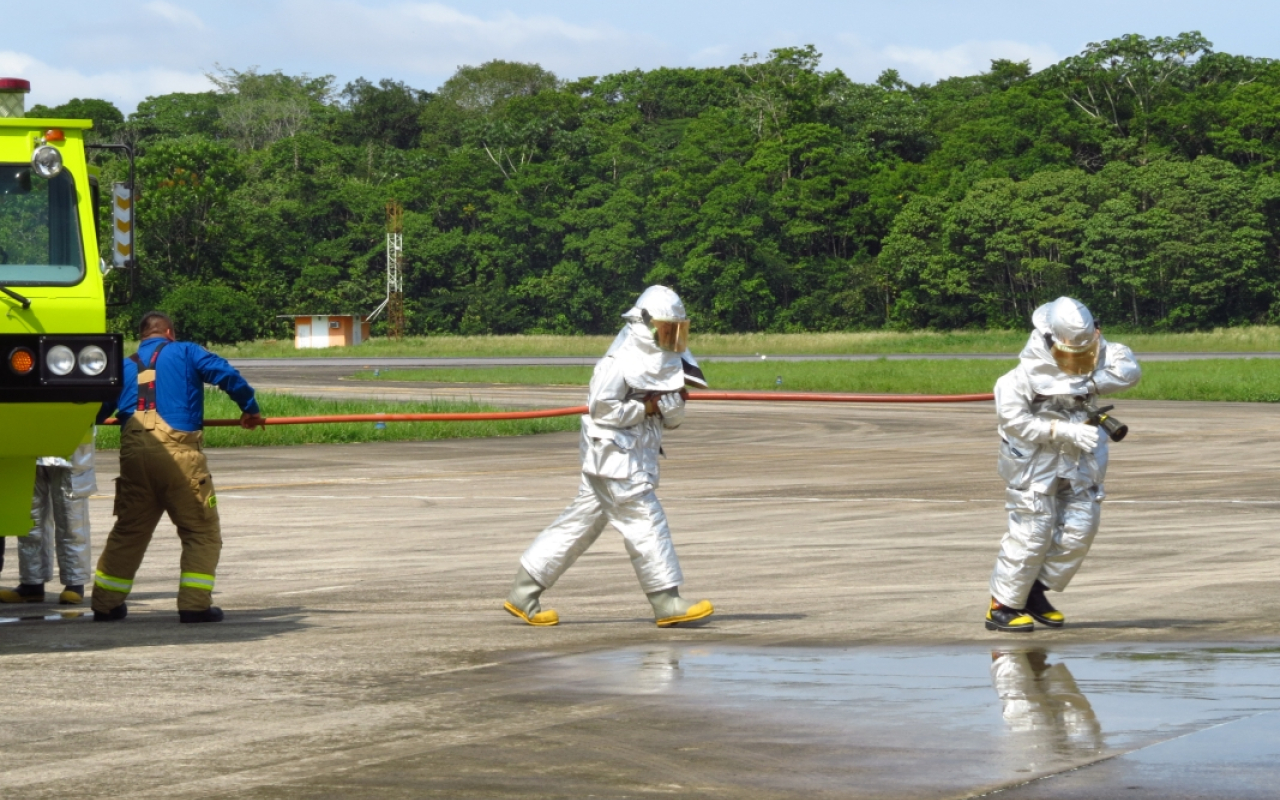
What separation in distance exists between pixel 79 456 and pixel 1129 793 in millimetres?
7414

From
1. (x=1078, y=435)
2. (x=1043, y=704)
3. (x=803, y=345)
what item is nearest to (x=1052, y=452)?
(x=1078, y=435)

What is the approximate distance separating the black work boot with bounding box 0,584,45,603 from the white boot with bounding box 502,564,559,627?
3.45 meters

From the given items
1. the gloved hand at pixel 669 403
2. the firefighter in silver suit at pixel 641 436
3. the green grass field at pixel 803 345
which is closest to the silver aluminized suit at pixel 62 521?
the firefighter in silver suit at pixel 641 436


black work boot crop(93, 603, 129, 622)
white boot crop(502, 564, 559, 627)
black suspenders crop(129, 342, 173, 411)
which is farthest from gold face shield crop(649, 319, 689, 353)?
black work boot crop(93, 603, 129, 622)

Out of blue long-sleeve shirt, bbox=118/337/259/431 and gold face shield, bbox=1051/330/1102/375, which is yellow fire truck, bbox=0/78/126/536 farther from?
gold face shield, bbox=1051/330/1102/375

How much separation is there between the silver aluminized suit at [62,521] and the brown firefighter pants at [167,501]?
97 cm

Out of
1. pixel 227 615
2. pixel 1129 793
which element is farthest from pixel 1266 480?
pixel 1129 793

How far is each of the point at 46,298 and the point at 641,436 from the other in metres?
3.29

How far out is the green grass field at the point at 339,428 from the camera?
27.7m

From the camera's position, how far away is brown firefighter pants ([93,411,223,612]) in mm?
9516

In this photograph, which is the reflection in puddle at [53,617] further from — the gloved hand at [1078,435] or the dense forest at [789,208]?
the dense forest at [789,208]

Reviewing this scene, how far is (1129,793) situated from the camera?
17.5 feet

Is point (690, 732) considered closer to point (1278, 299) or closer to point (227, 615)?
point (227, 615)

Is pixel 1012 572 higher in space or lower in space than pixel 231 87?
lower
